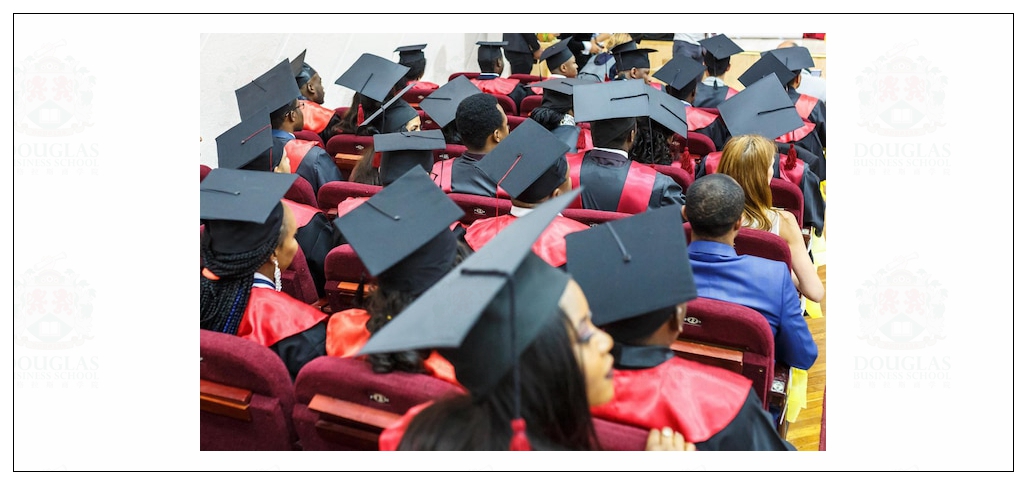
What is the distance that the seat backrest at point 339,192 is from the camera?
2.97 m

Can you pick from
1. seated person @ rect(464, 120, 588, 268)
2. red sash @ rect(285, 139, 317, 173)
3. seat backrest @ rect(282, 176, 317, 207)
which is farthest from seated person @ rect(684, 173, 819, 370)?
red sash @ rect(285, 139, 317, 173)

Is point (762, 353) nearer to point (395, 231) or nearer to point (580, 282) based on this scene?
point (580, 282)

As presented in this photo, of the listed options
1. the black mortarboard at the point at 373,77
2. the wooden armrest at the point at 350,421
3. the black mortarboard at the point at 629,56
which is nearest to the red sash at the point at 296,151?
the black mortarboard at the point at 373,77

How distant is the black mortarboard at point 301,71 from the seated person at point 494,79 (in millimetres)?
1269

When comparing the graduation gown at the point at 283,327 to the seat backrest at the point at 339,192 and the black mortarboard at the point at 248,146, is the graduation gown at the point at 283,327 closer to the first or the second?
the seat backrest at the point at 339,192

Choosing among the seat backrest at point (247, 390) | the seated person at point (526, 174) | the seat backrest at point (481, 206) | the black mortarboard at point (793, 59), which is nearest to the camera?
the seat backrest at point (247, 390)

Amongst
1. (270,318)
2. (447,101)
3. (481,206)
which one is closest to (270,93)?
(447,101)

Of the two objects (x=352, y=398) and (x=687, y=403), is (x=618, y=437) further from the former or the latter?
(x=352, y=398)

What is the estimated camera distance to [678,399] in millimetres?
1417

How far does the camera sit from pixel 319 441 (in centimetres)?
159

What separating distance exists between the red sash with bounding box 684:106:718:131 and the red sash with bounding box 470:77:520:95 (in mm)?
1887

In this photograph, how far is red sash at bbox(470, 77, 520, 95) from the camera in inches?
254

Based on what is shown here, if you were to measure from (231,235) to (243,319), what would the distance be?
214mm
